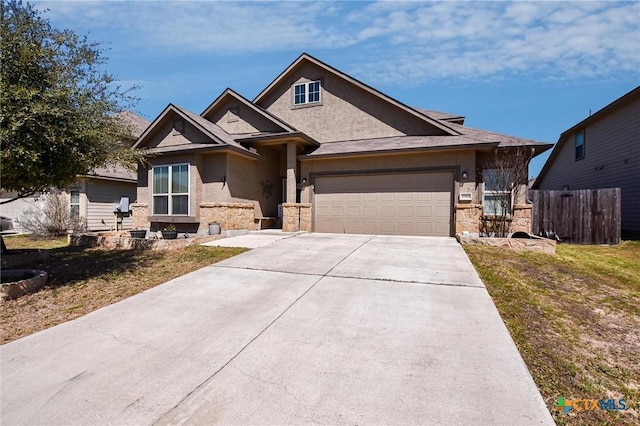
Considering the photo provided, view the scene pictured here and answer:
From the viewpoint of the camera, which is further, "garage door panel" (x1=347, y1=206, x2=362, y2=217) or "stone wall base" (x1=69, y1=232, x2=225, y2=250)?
"garage door panel" (x1=347, y1=206, x2=362, y2=217)

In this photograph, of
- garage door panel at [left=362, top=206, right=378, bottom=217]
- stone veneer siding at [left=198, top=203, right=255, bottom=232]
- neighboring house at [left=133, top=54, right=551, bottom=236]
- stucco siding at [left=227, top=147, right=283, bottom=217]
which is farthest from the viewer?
stucco siding at [left=227, top=147, right=283, bottom=217]

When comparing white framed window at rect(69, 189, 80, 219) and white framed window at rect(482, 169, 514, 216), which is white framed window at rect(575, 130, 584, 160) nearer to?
white framed window at rect(482, 169, 514, 216)

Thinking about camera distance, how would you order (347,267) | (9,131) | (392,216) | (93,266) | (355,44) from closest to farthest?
(9,131)
(347,267)
(93,266)
(355,44)
(392,216)

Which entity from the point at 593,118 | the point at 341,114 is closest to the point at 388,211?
the point at 341,114

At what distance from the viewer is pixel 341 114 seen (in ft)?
47.4

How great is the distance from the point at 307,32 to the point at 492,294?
9.86 meters

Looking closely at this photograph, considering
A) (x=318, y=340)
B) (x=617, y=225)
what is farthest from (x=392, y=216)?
(x=318, y=340)

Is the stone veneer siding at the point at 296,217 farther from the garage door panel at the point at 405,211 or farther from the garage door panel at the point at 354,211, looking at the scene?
the garage door panel at the point at 405,211

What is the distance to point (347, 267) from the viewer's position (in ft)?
22.0

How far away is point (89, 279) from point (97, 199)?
12652 mm

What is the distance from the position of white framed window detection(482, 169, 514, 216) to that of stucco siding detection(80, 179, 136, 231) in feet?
63.3

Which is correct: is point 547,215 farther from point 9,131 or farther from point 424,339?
point 9,131

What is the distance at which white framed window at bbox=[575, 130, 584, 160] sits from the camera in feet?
56.5

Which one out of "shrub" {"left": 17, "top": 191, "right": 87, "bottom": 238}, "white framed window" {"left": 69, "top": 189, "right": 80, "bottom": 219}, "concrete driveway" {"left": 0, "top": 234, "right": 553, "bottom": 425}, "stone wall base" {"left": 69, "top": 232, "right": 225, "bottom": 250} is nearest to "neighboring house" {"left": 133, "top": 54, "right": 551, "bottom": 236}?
"stone wall base" {"left": 69, "top": 232, "right": 225, "bottom": 250}
